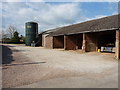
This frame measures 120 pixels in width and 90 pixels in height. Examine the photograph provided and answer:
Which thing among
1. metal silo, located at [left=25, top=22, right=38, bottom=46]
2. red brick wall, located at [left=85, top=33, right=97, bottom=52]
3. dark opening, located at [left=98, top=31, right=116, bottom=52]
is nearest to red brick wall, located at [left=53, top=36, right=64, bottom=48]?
red brick wall, located at [left=85, top=33, right=97, bottom=52]

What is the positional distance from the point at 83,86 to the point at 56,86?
3.24 ft

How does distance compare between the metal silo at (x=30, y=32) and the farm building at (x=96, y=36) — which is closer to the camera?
the farm building at (x=96, y=36)

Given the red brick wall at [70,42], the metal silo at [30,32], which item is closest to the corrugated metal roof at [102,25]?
the red brick wall at [70,42]

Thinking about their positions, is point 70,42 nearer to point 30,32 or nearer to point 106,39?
point 106,39

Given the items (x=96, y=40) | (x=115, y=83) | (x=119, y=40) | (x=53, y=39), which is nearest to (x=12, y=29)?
(x=53, y=39)

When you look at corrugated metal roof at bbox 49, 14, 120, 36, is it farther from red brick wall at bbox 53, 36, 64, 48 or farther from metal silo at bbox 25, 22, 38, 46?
metal silo at bbox 25, 22, 38, 46

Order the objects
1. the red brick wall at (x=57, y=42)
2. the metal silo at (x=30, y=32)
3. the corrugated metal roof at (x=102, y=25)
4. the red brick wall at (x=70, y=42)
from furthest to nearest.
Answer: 1. the metal silo at (x=30, y=32)
2. the red brick wall at (x=57, y=42)
3. the red brick wall at (x=70, y=42)
4. the corrugated metal roof at (x=102, y=25)

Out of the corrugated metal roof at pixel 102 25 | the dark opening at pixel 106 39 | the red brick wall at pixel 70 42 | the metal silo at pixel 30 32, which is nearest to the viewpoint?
the corrugated metal roof at pixel 102 25

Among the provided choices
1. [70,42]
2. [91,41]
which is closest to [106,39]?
[91,41]

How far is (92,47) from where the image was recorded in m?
15.8

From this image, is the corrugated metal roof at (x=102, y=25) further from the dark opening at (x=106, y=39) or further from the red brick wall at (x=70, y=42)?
the red brick wall at (x=70, y=42)

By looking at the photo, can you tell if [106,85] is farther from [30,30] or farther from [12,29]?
[12,29]

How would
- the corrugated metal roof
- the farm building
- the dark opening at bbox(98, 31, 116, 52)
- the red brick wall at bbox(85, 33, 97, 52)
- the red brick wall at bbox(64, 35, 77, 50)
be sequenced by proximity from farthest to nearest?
the red brick wall at bbox(64, 35, 77, 50) → the dark opening at bbox(98, 31, 116, 52) → the red brick wall at bbox(85, 33, 97, 52) → the farm building → the corrugated metal roof

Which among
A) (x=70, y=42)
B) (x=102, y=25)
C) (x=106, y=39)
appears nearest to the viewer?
(x=102, y=25)
